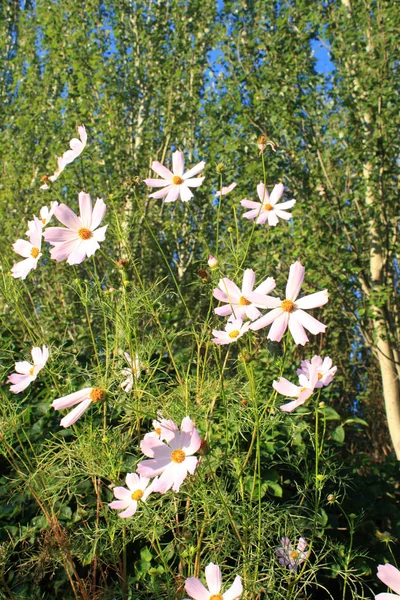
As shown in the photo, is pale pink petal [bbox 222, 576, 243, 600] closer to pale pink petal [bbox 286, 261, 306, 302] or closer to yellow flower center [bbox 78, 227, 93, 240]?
pale pink petal [bbox 286, 261, 306, 302]

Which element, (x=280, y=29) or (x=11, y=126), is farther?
(x=11, y=126)

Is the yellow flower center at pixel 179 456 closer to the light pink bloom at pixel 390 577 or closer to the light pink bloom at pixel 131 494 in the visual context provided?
the light pink bloom at pixel 131 494

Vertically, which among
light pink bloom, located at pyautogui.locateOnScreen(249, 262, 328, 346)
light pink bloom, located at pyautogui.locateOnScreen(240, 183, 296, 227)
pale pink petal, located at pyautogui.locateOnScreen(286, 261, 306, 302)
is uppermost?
light pink bloom, located at pyautogui.locateOnScreen(240, 183, 296, 227)

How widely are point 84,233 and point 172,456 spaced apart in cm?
48

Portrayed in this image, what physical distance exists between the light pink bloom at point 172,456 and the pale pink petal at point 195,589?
19 cm

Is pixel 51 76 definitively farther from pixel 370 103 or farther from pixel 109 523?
pixel 109 523

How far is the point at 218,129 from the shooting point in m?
4.38

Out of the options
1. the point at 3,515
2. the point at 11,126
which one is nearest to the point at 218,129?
the point at 11,126

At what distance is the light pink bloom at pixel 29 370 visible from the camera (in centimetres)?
130

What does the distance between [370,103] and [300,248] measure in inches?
38.8

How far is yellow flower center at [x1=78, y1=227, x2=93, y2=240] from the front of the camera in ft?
3.99

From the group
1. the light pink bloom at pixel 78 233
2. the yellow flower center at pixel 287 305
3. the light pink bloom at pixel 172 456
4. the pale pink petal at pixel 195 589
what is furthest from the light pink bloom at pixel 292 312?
the pale pink petal at pixel 195 589

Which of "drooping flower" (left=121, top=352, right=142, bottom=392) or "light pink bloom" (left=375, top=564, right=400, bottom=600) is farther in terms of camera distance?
"drooping flower" (left=121, top=352, right=142, bottom=392)

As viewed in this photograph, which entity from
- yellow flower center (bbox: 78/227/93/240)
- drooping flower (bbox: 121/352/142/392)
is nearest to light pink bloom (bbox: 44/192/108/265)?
yellow flower center (bbox: 78/227/93/240)
